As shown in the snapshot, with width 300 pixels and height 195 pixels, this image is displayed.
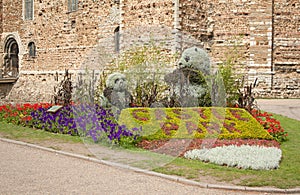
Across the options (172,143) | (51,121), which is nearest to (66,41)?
(51,121)

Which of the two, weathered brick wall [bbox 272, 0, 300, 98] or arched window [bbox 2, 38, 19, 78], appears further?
arched window [bbox 2, 38, 19, 78]

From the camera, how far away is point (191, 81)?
42.5 ft

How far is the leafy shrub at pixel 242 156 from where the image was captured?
794 cm

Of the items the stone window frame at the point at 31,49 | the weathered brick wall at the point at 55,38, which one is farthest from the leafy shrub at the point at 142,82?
the stone window frame at the point at 31,49

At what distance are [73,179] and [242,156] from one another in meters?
3.37

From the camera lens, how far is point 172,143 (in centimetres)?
989

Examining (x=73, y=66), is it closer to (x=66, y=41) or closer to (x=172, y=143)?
(x=66, y=41)

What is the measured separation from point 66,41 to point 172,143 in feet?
58.9

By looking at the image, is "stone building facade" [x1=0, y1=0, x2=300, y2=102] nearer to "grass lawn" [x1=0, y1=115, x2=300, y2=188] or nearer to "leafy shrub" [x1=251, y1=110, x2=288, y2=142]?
"leafy shrub" [x1=251, y1=110, x2=288, y2=142]

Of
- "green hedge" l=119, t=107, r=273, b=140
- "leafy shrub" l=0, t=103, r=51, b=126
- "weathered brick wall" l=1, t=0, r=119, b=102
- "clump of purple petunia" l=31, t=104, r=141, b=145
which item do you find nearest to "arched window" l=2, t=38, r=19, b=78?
"weathered brick wall" l=1, t=0, r=119, b=102

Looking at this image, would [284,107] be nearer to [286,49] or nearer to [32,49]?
[286,49]

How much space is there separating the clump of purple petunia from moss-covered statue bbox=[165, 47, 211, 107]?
7.60 feet

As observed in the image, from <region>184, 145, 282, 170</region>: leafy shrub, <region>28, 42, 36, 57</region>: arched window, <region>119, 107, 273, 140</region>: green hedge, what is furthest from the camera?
<region>28, 42, 36, 57</region>: arched window

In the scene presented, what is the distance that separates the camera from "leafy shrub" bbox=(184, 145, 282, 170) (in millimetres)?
7941
